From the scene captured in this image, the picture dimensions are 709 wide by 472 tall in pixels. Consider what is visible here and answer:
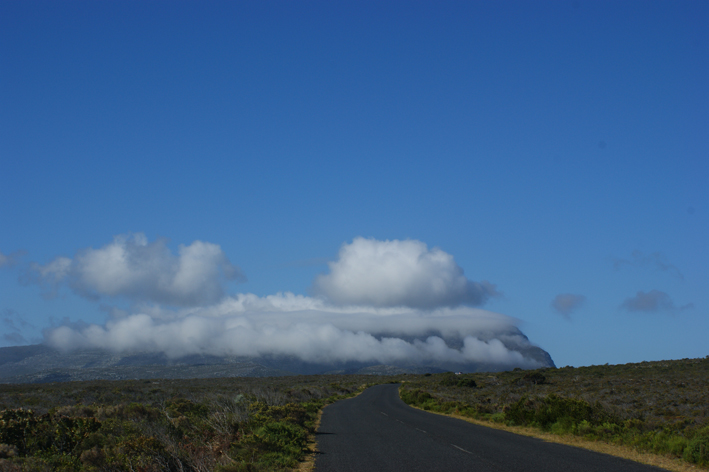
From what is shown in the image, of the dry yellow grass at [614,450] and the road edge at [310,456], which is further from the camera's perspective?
the road edge at [310,456]

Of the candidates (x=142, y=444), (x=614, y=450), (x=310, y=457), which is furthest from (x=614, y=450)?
(x=142, y=444)

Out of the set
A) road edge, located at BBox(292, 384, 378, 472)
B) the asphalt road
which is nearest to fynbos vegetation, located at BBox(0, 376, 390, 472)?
road edge, located at BBox(292, 384, 378, 472)

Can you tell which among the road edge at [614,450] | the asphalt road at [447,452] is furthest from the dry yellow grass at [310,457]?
the road edge at [614,450]

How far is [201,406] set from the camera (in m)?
22.9

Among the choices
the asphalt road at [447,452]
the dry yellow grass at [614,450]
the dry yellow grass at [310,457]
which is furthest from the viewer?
the dry yellow grass at [310,457]

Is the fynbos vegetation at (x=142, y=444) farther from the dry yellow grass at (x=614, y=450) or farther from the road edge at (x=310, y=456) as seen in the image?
the dry yellow grass at (x=614, y=450)

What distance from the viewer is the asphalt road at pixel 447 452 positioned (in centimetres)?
1226

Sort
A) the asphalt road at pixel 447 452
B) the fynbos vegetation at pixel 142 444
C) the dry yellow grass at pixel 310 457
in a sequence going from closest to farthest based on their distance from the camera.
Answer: the fynbos vegetation at pixel 142 444 → the asphalt road at pixel 447 452 → the dry yellow grass at pixel 310 457

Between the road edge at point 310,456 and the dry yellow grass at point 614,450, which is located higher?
the dry yellow grass at point 614,450

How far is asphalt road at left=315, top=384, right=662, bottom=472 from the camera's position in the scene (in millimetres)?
12258

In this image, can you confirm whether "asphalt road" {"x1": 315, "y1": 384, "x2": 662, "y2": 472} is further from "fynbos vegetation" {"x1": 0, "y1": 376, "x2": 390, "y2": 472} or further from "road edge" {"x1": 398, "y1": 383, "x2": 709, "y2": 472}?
"fynbos vegetation" {"x1": 0, "y1": 376, "x2": 390, "y2": 472}

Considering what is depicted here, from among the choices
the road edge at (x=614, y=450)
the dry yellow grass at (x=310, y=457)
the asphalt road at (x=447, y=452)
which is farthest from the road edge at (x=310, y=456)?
the road edge at (x=614, y=450)

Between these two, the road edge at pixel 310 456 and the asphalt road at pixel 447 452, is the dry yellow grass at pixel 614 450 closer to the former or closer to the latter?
the asphalt road at pixel 447 452

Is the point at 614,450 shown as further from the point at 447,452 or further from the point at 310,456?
the point at 310,456
